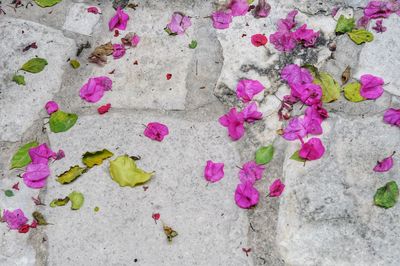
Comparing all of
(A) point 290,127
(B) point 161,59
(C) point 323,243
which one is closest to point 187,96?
(B) point 161,59

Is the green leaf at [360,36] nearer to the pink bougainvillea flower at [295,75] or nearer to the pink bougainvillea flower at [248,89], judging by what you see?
the pink bougainvillea flower at [295,75]

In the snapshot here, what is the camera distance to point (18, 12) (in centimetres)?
231

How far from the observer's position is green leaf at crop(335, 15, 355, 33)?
2119 millimetres

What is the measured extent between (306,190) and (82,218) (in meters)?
0.68

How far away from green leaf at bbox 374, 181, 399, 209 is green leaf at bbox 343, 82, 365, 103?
0.32 m

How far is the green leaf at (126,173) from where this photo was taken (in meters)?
1.90

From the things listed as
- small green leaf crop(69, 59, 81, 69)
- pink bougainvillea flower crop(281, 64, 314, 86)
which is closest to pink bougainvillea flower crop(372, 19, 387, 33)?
pink bougainvillea flower crop(281, 64, 314, 86)

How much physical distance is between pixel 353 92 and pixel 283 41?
0.30 m

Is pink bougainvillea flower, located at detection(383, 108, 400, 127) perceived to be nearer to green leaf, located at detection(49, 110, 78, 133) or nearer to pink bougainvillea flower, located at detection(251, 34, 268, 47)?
pink bougainvillea flower, located at detection(251, 34, 268, 47)

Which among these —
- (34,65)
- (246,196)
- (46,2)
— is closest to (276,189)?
(246,196)

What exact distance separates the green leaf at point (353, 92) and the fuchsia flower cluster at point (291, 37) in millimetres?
209

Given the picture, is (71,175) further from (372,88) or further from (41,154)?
(372,88)

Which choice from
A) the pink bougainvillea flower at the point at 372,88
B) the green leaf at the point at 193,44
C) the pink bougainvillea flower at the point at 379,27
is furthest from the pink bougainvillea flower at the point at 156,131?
the pink bougainvillea flower at the point at 379,27

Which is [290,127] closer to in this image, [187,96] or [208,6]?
[187,96]
